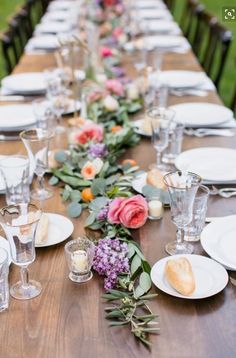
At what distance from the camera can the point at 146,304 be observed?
42.6 inches

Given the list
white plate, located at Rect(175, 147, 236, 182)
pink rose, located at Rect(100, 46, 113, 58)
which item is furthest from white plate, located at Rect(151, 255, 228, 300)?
pink rose, located at Rect(100, 46, 113, 58)

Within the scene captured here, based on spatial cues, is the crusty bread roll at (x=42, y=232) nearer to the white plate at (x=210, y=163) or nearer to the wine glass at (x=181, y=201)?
the wine glass at (x=181, y=201)

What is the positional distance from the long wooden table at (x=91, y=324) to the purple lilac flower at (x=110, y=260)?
29 mm

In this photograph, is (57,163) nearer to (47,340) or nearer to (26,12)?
(47,340)

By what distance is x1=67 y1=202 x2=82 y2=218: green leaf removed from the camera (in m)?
1.44


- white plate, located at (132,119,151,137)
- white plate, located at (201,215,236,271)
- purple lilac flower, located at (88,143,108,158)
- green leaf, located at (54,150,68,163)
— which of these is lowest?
white plate, located at (132,119,151,137)

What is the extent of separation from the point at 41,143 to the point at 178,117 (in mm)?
763

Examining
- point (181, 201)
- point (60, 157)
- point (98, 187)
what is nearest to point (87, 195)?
point (98, 187)

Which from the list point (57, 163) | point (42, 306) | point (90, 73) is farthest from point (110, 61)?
point (42, 306)

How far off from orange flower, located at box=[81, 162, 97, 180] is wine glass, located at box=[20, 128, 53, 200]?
0.34ft

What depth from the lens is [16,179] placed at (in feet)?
4.83

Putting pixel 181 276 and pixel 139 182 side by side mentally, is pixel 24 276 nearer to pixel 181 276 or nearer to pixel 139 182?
pixel 181 276

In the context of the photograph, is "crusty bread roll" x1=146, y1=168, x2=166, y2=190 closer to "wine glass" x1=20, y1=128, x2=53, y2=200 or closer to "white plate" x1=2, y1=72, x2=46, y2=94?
"wine glass" x1=20, y1=128, x2=53, y2=200

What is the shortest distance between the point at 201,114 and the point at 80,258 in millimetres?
1177
